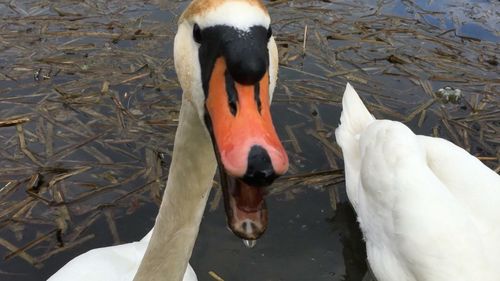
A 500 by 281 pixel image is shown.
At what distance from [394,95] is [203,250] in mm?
2869

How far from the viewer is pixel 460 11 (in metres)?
7.70

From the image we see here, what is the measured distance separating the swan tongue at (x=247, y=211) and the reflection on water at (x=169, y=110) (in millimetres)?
2376

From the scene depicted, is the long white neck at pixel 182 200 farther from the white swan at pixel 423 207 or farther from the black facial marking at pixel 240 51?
the white swan at pixel 423 207

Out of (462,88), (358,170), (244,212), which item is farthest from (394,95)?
(244,212)

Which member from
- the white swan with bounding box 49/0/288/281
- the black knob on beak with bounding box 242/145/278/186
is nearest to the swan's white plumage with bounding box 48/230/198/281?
the white swan with bounding box 49/0/288/281

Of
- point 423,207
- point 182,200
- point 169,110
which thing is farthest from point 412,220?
point 169,110

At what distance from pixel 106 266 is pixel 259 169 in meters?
2.01

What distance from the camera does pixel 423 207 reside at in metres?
3.52

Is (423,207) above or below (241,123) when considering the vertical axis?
below

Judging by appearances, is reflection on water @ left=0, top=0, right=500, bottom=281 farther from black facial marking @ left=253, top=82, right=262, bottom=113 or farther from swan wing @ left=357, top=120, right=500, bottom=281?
black facial marking @ left=253, top=82, right=262, bottom=113

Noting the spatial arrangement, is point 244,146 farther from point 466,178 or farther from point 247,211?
point 466,178

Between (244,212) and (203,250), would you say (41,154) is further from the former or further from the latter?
(244,212)

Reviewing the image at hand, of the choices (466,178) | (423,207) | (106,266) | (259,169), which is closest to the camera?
(259,169)

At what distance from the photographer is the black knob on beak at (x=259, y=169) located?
1.33 metres
